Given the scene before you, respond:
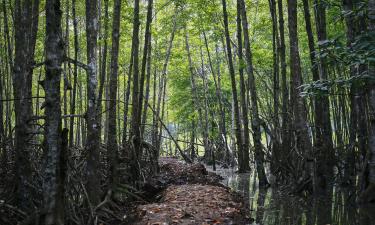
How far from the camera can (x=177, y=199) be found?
26.3 ft

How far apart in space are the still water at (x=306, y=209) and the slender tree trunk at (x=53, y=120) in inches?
142

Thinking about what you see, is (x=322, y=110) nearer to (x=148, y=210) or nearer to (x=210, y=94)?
(x=148, y=210)

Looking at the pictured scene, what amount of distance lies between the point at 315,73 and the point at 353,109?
129 centimetres

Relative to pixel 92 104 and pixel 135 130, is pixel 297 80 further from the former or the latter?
Answer: pixel 92 104

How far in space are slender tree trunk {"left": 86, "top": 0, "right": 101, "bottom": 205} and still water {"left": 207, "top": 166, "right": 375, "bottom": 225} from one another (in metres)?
2.90

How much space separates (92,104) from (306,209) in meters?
4.49

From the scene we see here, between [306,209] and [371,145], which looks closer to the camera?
[371,145]

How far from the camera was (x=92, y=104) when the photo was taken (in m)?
6.55

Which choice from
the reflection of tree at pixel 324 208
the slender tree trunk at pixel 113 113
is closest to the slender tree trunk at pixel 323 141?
the reflection of tree at pixel 324 208

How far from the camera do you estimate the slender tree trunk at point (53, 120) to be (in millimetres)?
4391

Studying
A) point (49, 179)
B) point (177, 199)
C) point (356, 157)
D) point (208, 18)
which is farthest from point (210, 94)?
point (49, 179)

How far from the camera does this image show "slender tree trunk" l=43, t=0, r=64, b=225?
14.4 ft

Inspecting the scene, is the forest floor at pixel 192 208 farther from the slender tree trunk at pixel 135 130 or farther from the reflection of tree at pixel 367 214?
the reflection of tree at pixel 367 214

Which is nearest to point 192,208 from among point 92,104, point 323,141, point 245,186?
point 92,104
